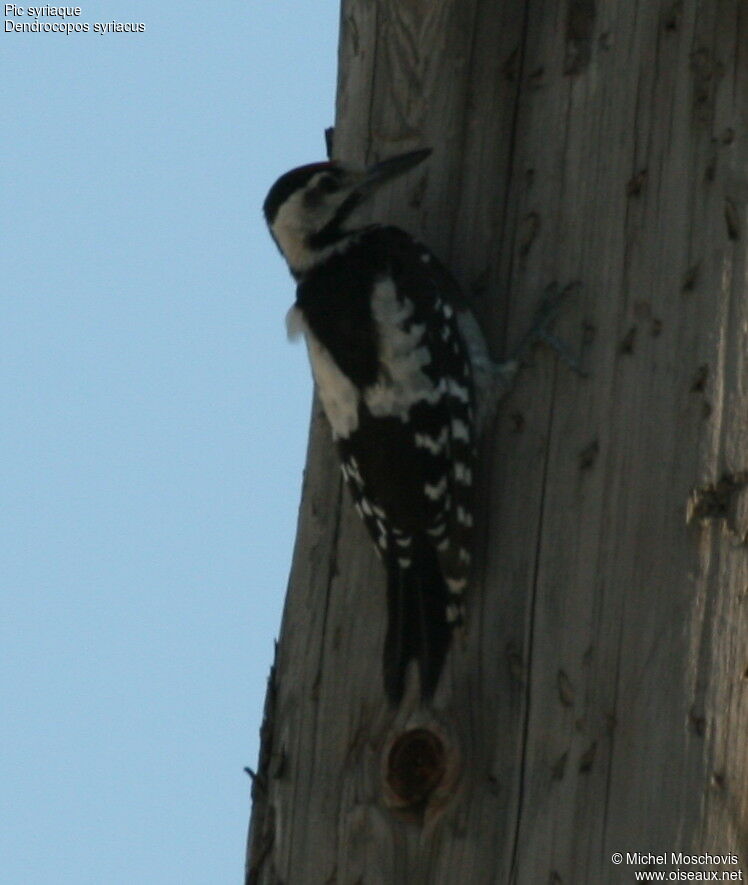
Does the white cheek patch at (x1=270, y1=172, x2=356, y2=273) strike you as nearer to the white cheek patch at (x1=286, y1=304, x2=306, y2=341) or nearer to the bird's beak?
the white cheek patch at (x1=286, y1=304, x2=306, y2=341)

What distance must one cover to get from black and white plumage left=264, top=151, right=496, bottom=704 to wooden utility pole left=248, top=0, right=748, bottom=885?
70 mm

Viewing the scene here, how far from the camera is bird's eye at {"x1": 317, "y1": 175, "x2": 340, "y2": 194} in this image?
13.3 ft

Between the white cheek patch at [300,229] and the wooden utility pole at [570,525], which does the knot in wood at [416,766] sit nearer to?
the wooden utility pole at [570,525]

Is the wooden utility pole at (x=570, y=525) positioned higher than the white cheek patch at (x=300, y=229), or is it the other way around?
the white cheek patch at (x=300, y=229)

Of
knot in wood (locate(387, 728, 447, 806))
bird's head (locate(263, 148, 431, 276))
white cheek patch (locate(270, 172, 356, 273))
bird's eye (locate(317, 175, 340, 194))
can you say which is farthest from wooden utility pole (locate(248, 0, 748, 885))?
white cheek patch (locate(270, 172, 356, 273))

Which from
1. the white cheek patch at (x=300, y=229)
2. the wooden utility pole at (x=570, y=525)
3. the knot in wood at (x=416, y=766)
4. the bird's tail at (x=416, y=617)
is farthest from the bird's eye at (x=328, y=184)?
the knot in wood at (x=416, y=766)

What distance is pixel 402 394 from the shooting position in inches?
148

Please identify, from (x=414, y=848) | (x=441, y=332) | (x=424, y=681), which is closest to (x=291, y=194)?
(x=441, y=332)

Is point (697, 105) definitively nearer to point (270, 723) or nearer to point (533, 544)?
point (533, 544)

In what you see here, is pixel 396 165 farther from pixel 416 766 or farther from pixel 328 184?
pixel 416 766

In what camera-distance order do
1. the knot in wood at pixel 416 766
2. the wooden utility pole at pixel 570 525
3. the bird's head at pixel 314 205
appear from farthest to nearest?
the bird's head at pixel 314 205
the knot in wood at pixel 416 766
the wooden utility pole at pixel 570 525

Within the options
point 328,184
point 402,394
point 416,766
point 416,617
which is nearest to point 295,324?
point 328,184

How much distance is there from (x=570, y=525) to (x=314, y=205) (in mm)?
1410

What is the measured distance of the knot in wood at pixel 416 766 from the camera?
328 centimetres
